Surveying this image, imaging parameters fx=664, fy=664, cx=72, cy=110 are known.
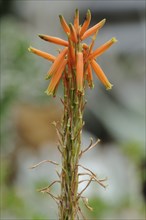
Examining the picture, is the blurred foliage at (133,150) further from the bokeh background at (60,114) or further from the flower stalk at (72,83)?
the flower stalk at (72,83)

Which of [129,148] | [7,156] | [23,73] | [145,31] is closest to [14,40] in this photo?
[23,73]

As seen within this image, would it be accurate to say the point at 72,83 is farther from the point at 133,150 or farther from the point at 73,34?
the point at 133,150

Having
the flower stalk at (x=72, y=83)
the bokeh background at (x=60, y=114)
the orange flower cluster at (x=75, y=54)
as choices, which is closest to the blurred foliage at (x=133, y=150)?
the bokeh background at (x=60, y=114)

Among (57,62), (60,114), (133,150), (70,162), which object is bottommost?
(133,150)

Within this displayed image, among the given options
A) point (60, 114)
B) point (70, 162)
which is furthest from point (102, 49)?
point (60, 114)

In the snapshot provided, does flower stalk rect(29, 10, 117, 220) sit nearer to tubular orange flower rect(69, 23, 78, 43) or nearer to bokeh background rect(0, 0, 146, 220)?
tubular orange flower rect(69, 23, 78, 43)

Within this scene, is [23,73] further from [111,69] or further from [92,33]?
[92,33]
